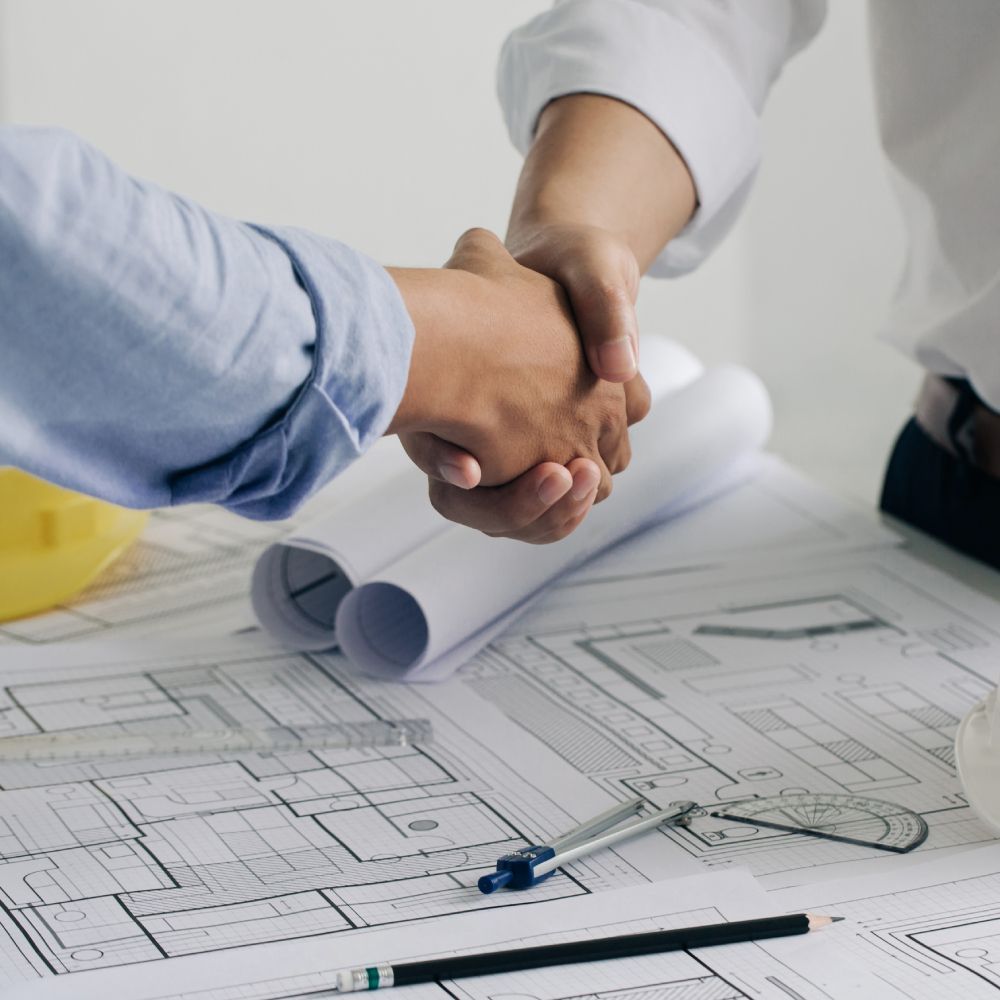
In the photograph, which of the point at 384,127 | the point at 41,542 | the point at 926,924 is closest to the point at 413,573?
the point at 41,542

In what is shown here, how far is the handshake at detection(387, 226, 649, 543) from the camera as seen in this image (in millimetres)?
752

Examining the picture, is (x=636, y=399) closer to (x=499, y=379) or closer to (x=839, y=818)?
(x=499, y=379)

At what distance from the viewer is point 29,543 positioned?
96 centimetres

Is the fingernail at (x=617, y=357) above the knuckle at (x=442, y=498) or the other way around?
above

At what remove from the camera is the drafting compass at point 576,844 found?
63 centimetres

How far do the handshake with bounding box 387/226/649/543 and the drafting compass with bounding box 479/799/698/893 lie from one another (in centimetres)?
21

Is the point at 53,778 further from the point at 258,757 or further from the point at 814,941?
the point at 814,941

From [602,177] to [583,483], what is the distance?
23 centimetres

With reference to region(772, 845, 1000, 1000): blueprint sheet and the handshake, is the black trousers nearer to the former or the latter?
the handshake

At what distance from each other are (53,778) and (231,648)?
0.18 meters

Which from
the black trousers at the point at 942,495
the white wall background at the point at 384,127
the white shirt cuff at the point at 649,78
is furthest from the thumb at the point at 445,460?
the white wall background at the point at 384,127

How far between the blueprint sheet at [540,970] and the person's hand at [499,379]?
255mm

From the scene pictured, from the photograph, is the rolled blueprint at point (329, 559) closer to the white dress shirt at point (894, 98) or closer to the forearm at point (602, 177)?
the forearm at point (602, 177)

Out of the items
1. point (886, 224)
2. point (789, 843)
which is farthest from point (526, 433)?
point (886, 224)
